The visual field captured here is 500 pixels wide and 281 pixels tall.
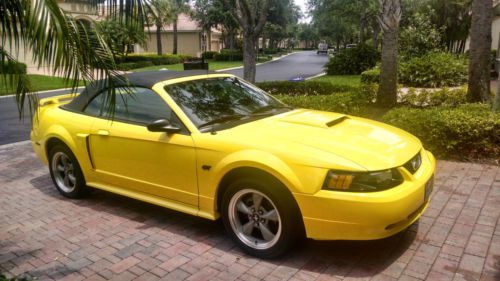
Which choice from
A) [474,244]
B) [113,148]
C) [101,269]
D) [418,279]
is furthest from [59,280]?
[474,244]

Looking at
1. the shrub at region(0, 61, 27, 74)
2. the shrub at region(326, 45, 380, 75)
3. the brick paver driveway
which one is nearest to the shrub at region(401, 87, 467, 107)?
the brick paver driveway

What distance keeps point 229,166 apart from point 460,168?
3.81 meters

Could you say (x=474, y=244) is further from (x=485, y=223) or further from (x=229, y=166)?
(x=229, y=166)

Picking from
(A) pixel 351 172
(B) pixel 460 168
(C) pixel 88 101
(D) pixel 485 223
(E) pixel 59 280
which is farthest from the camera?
(B) pixel 460 168

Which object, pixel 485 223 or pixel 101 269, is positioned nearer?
pixel 101 269

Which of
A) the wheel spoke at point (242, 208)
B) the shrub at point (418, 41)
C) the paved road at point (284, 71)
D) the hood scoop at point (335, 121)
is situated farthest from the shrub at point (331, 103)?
the paved road at point (284, 71)

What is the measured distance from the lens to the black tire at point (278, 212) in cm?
343

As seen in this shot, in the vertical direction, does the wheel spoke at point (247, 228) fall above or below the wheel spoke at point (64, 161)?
below

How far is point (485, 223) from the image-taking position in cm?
420

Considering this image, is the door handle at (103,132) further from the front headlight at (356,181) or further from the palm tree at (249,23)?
the palm tree at (249,23)

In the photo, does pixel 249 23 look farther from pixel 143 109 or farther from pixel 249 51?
pixel 143 109

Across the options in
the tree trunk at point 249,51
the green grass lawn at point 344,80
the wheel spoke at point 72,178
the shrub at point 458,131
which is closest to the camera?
the wheel spoke at point 72,178

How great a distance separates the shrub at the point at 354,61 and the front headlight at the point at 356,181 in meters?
22.0

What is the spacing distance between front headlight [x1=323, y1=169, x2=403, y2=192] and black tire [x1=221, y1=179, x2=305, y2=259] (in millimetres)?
348
